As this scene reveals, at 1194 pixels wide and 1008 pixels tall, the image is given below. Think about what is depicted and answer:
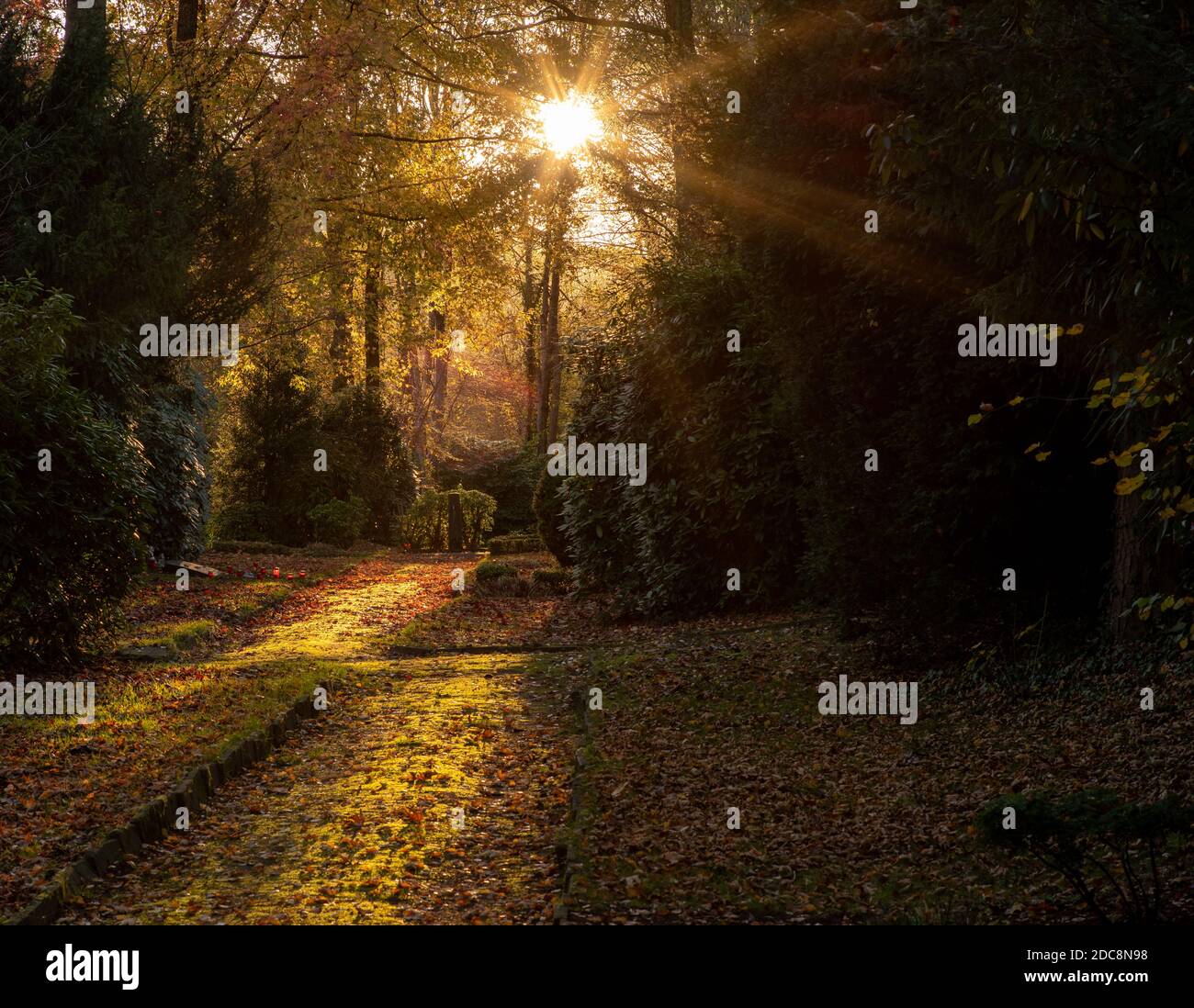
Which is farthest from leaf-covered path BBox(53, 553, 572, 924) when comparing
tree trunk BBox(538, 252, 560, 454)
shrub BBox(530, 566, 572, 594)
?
tree trunk BBox(538, 252, 560, 454)

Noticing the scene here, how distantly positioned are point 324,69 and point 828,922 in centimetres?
1936

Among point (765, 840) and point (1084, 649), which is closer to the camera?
point (765, 840)

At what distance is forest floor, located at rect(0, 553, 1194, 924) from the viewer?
202 inches

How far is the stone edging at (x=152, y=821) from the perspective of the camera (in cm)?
493

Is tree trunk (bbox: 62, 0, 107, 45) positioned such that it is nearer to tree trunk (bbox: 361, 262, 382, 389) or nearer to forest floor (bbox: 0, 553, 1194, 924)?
forest floor (bbox: 0, 553, 1194, 924)

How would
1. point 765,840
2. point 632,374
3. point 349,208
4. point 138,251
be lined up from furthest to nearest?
1. point 349,208
2. point 632,374
3. point 138,251
4. point 765,840

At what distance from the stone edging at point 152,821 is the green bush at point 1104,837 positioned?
394 cm

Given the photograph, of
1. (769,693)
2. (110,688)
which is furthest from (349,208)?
(769,693)

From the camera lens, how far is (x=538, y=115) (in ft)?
71.5

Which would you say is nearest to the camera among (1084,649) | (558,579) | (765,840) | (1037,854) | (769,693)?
(1037,854)

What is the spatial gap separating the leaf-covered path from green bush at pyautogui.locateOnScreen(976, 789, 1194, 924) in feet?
6.61

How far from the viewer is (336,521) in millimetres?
25469

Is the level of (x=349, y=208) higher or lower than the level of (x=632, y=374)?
higher

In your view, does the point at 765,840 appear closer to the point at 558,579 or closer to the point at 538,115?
the point at 558,579
